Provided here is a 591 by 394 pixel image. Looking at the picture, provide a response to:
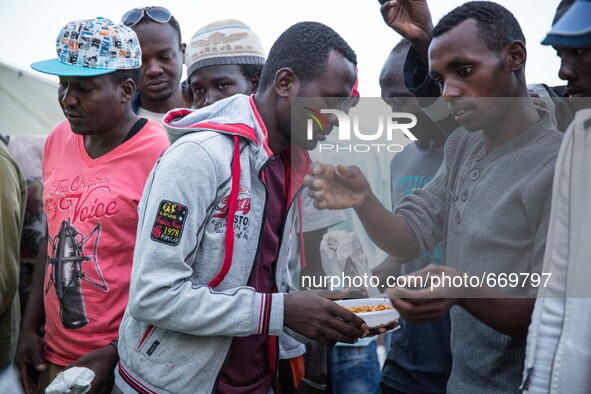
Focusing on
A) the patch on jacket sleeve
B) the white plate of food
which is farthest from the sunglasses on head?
the white plate of food

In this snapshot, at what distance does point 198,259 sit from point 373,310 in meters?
0.51

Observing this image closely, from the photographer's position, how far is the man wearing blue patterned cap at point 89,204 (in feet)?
7.80

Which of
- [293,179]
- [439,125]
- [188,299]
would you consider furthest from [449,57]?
[188,299]

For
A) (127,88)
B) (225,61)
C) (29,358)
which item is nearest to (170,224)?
(127,88)

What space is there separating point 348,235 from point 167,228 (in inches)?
26.3

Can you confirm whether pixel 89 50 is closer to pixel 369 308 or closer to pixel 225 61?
pixel 225 61

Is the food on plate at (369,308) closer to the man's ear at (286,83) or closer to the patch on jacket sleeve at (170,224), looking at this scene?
the patch on jacket sleeve at (170,224)

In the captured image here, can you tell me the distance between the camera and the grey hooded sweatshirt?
6.04 ft

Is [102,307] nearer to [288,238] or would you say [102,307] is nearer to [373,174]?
[288,238]

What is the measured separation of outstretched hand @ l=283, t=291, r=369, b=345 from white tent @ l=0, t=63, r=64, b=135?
306cm

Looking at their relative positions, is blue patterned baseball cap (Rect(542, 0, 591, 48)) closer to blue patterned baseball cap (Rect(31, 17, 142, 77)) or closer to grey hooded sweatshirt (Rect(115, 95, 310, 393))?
grey hooded sweatshirt (Rect(115, 95, 310, 393))

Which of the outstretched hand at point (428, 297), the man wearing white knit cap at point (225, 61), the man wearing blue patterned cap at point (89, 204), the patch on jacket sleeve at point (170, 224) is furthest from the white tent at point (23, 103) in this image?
the outstretched hand at point (428, 297)

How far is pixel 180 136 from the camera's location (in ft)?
6.72

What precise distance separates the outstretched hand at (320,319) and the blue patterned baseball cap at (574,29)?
87cm
